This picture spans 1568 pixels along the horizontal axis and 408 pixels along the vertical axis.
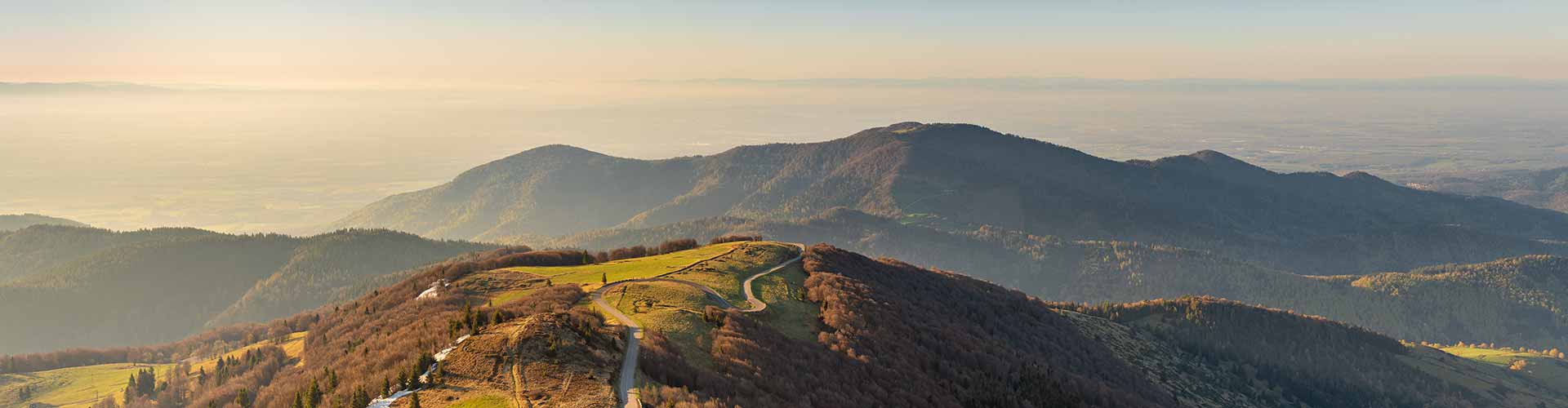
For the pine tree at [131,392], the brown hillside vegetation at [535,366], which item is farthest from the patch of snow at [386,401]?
the pine tree at [131,392]

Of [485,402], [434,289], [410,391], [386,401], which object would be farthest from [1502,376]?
[386,401]

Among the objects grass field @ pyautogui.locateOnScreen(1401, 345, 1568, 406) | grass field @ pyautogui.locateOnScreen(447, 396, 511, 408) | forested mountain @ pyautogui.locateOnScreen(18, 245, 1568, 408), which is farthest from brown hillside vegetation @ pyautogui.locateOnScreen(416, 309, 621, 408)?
grass field @ pyautogui.locateOnScreen(1401, 345, 1568, 406)

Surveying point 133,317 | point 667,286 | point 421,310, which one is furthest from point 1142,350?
point 133,317

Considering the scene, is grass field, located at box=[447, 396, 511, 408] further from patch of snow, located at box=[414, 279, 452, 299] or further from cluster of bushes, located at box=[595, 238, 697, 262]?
cluster of bushes, located at box=[595, 238, 697, 262]

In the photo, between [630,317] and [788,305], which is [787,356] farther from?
[788,305]

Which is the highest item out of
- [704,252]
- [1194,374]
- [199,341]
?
[704,252]

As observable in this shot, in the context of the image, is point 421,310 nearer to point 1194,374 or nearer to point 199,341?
point 199,341
